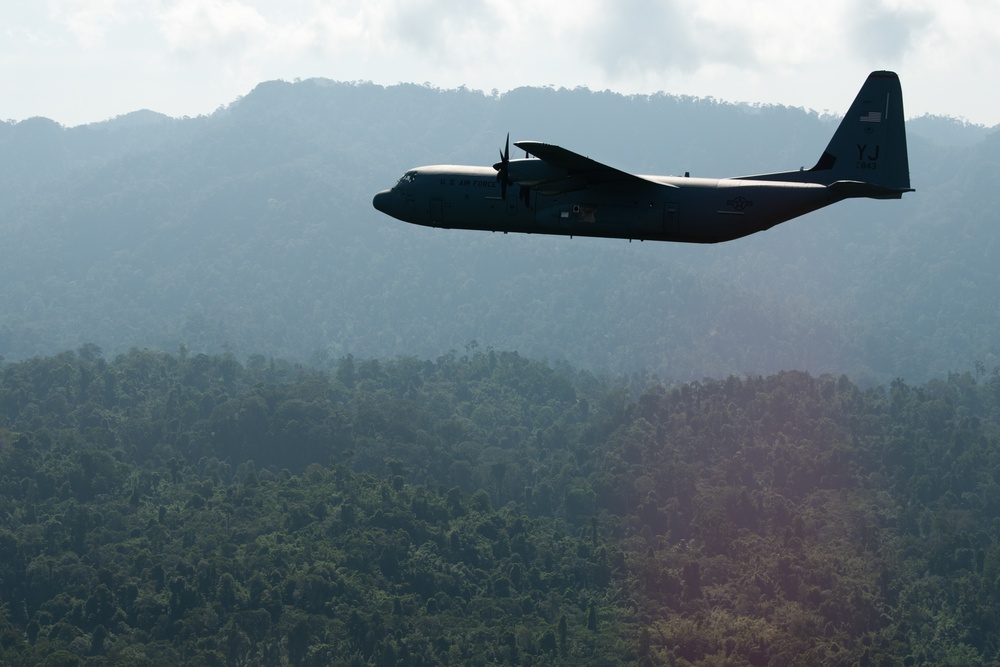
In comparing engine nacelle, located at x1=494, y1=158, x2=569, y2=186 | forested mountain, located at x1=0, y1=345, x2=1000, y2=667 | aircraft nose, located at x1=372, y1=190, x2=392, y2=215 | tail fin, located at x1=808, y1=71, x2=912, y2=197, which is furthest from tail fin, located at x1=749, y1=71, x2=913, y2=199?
forested mountain, located at x1=0, y1=345, x2=1000, y2=667

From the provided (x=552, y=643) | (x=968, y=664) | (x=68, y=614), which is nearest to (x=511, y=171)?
(x=552, y=643)

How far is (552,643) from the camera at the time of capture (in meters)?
134

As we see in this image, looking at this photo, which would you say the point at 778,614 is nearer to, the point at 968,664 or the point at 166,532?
the point at 968,664

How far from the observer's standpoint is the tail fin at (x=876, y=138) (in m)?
52.1

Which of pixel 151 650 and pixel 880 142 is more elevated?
pixel 880 142

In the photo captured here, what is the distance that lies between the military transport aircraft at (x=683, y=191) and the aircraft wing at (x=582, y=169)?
0.15ft

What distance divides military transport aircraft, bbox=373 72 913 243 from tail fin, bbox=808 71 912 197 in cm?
4

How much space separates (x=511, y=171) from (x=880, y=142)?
14.7m

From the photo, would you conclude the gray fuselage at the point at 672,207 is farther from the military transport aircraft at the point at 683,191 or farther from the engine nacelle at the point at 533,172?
the engine nacelle at the point at 533,172

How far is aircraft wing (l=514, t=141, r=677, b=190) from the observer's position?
47562mm

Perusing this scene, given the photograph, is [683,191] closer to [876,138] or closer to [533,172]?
[533,172]

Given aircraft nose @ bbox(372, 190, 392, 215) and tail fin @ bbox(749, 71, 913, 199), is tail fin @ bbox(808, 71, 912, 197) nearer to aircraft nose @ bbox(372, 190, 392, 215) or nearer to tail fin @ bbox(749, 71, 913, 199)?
tail fin @ bbox(749, 71, 913, 199)

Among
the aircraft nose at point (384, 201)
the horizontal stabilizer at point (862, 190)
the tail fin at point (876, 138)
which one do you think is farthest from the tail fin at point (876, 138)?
the aircraft nose at point (384, 201)

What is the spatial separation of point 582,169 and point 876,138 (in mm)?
12109
